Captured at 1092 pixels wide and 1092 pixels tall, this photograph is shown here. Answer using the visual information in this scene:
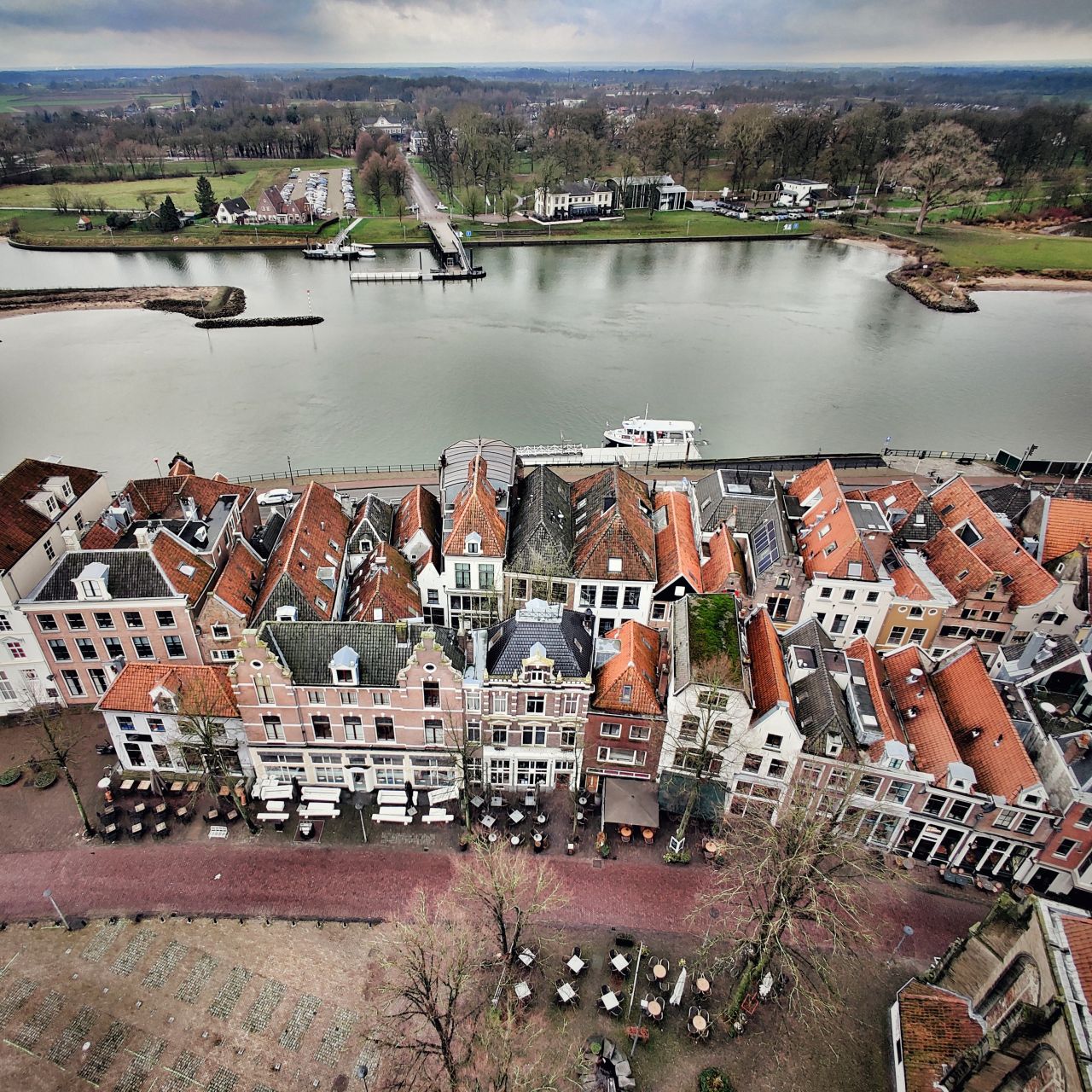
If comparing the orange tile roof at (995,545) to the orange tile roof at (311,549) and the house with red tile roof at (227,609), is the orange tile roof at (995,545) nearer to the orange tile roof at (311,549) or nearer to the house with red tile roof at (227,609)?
the orange tile roof at (311,549)

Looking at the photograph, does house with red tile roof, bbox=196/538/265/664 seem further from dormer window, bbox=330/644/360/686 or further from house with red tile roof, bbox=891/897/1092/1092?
house with red tile roof, bbox=891/897/1092/1092

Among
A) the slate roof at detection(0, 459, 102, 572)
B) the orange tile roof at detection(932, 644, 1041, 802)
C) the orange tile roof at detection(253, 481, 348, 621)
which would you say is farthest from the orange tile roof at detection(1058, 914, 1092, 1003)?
the slate roof at detection(0, 459, 102, 572)

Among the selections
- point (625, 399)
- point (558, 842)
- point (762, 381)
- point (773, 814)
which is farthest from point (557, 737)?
point (762, 381)

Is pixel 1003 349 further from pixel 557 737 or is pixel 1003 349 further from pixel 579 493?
pixel 557 737

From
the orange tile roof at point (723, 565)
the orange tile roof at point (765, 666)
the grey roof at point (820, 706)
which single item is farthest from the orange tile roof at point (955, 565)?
the grey roof at point (820, 706)

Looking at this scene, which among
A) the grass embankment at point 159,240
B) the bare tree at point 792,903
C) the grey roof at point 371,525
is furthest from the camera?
the grass embankment at point 159,240

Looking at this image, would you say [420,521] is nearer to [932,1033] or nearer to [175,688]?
[175,688]
